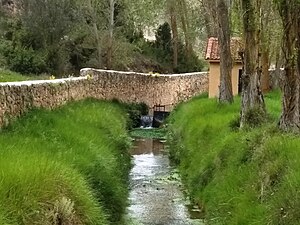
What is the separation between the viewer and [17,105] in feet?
47.3

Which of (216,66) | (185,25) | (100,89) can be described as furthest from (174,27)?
(100,89)

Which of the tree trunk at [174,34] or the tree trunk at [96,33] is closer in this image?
the tree trunk at [96,33]

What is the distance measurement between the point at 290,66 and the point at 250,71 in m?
3.61

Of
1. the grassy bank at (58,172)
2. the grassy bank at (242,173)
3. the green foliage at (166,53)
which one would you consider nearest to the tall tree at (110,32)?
the green foliage at (166,53)

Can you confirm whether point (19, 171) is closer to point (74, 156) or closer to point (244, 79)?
point (74, 156)

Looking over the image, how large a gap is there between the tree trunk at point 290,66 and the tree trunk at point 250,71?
291 cm

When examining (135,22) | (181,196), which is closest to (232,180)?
(181,196)

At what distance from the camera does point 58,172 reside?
9719 millimetres

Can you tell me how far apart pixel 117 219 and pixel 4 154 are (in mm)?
3365

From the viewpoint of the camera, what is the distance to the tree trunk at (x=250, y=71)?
16.6 m

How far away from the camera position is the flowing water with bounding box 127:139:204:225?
13.6m

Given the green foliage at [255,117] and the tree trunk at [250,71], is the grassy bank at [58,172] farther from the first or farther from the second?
the tree trunk at [250,71]

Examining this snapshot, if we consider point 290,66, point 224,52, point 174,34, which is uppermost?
point 174,34

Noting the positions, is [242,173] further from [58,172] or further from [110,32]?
[110,32]
